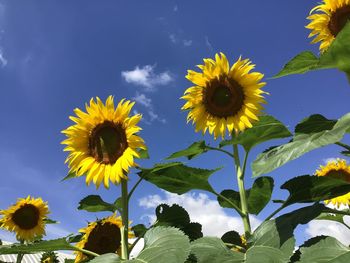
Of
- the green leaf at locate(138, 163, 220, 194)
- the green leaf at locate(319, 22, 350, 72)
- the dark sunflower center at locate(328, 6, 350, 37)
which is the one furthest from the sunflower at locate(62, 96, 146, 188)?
the dark sunflower center at locate(328, 6, 350, 37)

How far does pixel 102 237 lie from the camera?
15.4 ft

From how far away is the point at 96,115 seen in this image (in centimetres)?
412

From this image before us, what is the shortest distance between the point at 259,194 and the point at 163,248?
5.11 feet

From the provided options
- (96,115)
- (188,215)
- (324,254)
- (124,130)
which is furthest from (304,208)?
(96,115)

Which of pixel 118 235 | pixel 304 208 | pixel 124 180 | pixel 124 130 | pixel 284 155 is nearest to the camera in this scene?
pixel 284 155

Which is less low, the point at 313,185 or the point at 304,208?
the point at 313,185

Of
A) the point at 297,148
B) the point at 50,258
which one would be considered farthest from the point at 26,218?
the point at 297,148

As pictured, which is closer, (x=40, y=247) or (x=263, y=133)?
(x=40, y=247)

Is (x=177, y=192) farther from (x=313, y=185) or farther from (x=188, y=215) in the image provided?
(x=313, y=185)

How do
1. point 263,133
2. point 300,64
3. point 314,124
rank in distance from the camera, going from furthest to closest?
point 263,133
point 300,64
point 314,124

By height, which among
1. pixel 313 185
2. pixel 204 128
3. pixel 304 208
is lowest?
pixel 304 208

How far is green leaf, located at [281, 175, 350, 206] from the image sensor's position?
9.78 feet

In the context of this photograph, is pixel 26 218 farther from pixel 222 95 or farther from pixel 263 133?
pixel 263 133

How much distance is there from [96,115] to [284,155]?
2.24 m
